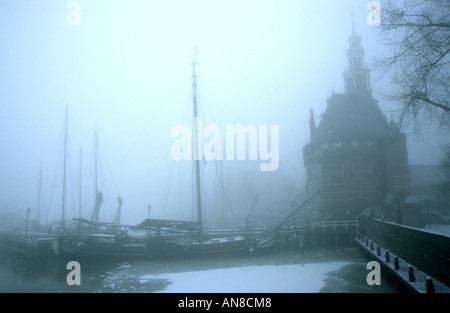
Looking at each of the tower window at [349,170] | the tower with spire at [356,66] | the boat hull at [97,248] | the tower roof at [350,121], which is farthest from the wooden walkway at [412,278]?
the tower with spire at [356,66]

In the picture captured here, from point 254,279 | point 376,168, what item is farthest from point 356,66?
point 254,279

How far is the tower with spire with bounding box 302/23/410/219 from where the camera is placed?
92.2ft

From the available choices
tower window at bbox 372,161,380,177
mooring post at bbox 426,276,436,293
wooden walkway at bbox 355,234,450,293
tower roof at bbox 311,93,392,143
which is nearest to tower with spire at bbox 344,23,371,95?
tower roof at bbox 311,93,392,143

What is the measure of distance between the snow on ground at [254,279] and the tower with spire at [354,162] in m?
14.1

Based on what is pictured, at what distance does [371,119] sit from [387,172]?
5.54 meters

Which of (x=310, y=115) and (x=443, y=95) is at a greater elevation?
(x=310, y=115)

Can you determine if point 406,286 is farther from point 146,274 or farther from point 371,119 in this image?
point 371,119

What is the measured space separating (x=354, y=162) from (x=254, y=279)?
2031 cm

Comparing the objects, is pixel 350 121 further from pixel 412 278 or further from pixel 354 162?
pixel 412 278

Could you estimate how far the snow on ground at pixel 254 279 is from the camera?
10.3 metres

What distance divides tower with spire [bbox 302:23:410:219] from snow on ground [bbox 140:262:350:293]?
14.1 meters

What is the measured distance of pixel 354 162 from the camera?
94.0 feet
